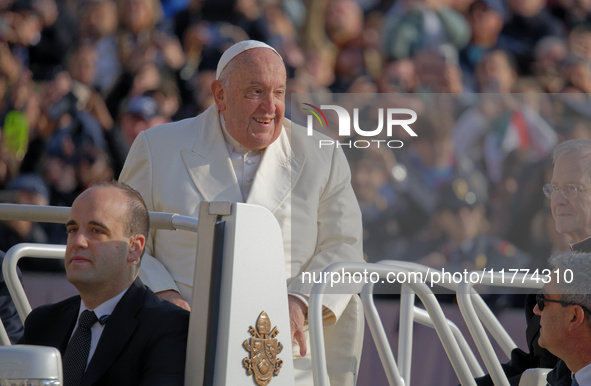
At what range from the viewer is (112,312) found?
2465 mm

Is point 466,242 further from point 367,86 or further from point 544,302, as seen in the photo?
point 544,302

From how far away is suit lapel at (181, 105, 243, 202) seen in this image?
3.85 metres

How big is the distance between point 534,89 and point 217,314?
5226 millimetres

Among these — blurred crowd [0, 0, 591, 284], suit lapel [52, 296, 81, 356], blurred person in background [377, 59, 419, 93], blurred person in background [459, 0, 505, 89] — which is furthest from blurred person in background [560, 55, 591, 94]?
Answer: suit lapel [52, 296, 81, 356]

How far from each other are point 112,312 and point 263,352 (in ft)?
1.33

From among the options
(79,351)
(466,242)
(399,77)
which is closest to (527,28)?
(399,77)

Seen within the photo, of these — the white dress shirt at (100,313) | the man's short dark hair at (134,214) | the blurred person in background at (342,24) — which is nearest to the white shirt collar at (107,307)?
the white dress shirt at (100,313)

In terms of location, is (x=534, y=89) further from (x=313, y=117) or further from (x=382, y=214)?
(x=313, y=117)

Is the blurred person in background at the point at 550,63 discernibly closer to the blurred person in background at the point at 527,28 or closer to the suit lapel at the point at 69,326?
the blurred person in background at the point at 527,28

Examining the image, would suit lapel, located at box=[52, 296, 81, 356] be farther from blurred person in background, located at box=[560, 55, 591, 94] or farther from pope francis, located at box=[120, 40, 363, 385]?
blurred person in background, located at box=[560, 55, 591, 94]

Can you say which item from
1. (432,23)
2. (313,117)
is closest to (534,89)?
(432,23)

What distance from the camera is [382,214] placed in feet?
18.8

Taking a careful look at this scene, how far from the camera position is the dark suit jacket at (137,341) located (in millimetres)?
2348

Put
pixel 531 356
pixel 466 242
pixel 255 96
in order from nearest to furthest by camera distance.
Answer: pixel 531 356
pixel 255 96
pixel 466 242
